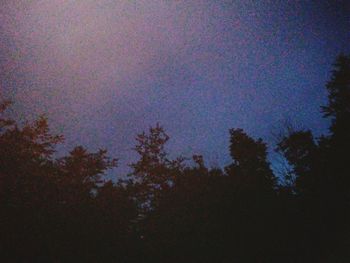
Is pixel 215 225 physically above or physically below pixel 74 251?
above

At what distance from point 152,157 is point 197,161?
15.1ft

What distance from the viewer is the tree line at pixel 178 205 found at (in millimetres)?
12109

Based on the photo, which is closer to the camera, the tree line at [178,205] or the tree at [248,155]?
the tree line at [178,205]

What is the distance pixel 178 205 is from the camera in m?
22.6

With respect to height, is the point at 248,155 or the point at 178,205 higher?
the point at 248,155

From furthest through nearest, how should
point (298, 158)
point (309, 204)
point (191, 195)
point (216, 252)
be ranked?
point (298, 158) → point (309, 204) → point (191, 195) → point (216, 252)

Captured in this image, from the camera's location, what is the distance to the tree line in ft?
39.7

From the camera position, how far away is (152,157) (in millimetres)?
30328

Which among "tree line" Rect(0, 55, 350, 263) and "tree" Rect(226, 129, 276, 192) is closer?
"tree line" Rect(0, 55, 350, 263)

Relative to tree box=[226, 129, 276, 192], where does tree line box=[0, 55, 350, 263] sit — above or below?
below

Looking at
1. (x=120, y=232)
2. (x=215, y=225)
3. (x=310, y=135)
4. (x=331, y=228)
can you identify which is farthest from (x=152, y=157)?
(x=310, y=135)

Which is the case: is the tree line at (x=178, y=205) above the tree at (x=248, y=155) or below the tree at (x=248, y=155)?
below

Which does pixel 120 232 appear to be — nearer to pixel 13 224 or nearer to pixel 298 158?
pixel 13 224

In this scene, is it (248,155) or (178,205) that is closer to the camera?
(178,205)
